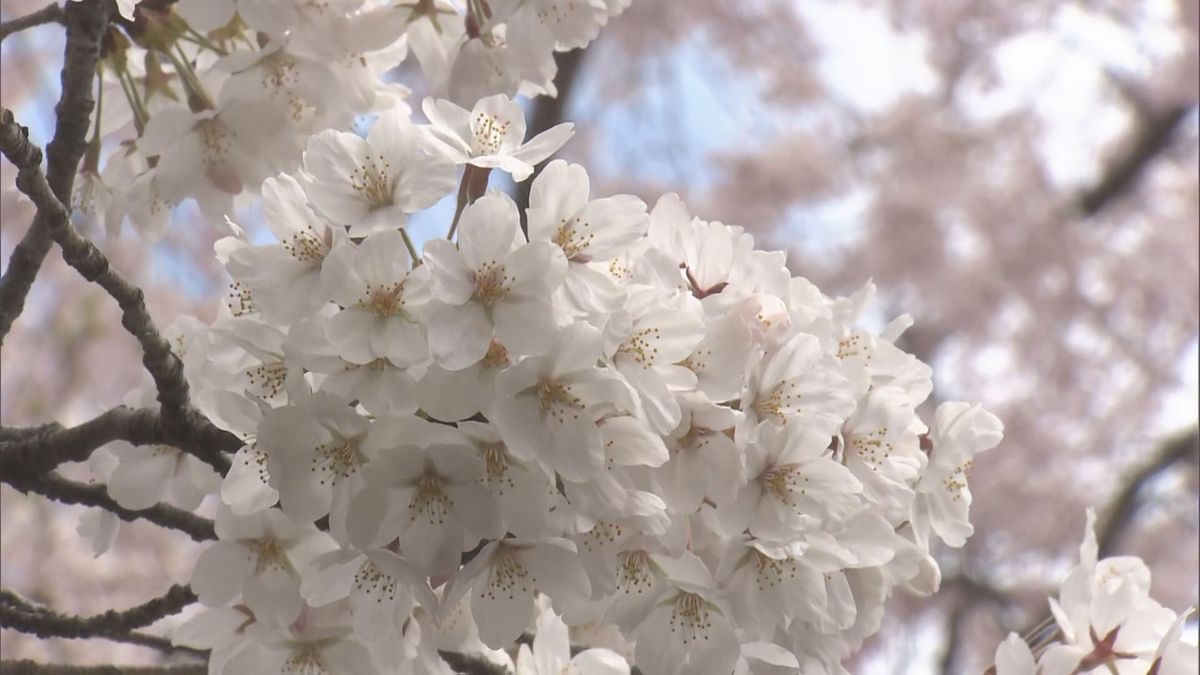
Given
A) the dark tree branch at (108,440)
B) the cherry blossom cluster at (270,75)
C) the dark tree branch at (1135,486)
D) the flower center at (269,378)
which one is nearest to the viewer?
the flower center at (269,378)

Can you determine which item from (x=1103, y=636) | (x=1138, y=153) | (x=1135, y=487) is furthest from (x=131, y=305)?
(x=1138, y=153)

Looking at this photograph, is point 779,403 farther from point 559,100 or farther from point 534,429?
point 559,100

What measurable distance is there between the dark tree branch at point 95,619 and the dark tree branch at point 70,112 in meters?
0.24

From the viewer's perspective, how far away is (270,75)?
1.19 meters

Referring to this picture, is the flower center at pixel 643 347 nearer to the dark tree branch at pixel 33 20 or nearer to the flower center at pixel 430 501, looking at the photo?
the flower center at pixel 430 501

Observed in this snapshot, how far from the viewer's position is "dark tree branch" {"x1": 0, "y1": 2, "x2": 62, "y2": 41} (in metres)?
1.04

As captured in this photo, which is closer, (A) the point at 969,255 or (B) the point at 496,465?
(B) the point at 496,465

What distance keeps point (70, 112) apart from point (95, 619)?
448 mm

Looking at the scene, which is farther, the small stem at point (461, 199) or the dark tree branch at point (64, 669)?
the dark tree branch at point (64, 669)

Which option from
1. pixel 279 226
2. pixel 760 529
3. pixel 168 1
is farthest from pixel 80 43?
pixel 760 529

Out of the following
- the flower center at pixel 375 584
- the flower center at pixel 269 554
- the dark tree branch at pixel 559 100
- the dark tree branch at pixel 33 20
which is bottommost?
the dark tree branch at pixel 559 100

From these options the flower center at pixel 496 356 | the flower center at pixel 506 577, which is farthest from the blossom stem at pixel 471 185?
the flower center at pixel 506 577

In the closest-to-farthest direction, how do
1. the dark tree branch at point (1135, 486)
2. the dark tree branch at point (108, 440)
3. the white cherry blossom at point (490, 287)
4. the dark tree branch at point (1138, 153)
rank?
the white cherry blossom at point (490, 287) < the dark tree branch at point (108, 440) < the dark tree branch at point (1135, 486) < the dark tree branch at point (1138, 153)

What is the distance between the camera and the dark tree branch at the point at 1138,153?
520 centimetres
